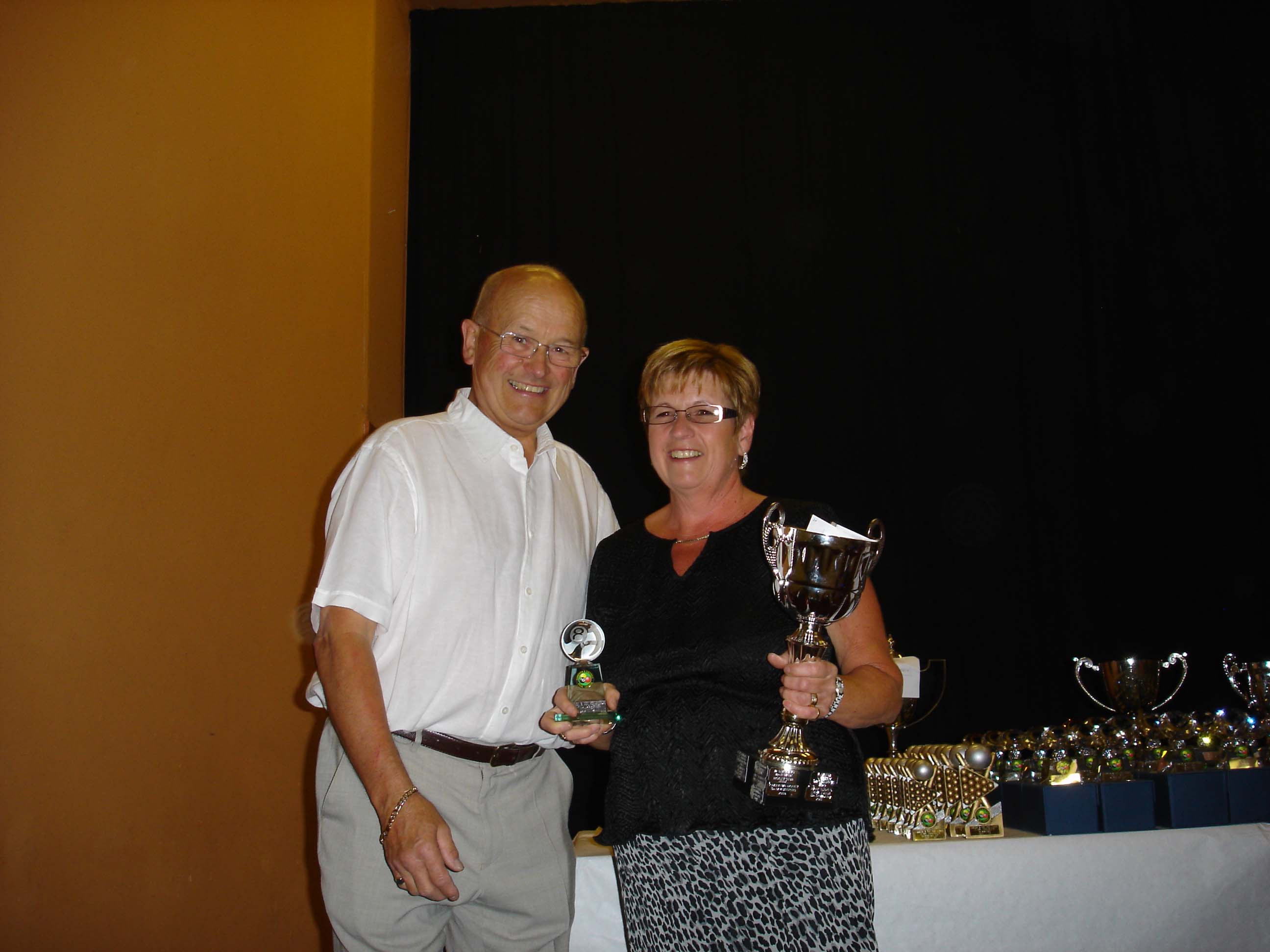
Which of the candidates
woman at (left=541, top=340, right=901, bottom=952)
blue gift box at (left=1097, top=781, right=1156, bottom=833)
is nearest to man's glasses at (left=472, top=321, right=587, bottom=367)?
woman at (left=541, top=340, right=901, bottom=952)

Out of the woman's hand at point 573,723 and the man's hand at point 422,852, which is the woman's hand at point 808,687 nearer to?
the woman's hand at point 573,723

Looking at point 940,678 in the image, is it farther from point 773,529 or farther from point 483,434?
point 483,434

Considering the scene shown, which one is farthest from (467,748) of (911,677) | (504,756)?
(911,677)

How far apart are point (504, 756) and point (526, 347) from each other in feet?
2.88

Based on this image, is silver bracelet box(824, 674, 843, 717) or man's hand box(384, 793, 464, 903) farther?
silver bracelet box(824, 674, 843, 717)

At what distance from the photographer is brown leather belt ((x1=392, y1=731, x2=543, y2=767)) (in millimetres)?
1714

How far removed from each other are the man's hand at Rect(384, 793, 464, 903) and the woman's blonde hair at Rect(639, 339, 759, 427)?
3.32 ft

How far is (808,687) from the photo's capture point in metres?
1.53

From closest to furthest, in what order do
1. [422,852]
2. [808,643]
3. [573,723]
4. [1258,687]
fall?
1. [422,852]
2. [808,643]
3. [573,723]
4. [1258,687]

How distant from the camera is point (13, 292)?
3.49 meters

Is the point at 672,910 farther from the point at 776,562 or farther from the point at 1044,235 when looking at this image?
the point at 1044,235

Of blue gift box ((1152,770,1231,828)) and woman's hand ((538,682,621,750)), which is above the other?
woman's hand ((538,682,621,750))

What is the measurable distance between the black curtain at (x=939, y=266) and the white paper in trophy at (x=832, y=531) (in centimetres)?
292

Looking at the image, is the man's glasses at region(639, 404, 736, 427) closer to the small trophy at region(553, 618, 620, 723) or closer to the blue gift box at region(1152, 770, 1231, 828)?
the small trophy at region(553, 618, 620, 723)
